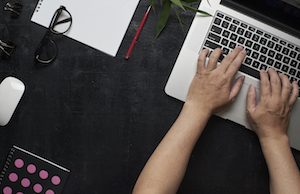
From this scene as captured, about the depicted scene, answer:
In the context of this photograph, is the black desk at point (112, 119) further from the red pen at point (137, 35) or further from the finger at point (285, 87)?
the finger at point (285, 87)

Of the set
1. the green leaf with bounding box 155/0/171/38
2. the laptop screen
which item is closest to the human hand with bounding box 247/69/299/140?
the laptop screen

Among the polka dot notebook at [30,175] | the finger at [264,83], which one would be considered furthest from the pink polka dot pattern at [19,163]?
the finger at [264,83]

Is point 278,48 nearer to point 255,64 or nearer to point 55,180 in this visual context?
point 255,64

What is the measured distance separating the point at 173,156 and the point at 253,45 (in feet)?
0.97

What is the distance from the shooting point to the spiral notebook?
1043 millimetres

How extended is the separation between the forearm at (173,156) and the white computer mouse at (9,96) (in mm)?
320

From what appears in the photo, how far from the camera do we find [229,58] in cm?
102

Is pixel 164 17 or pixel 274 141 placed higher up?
pixel 164 17

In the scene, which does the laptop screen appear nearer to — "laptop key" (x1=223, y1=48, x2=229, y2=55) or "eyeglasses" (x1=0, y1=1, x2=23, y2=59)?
"laptop key" (x1=223, y1=48, x2=229, y2=55)

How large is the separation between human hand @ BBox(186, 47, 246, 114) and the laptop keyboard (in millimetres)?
18

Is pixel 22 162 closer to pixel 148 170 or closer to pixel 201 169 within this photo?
pixel 148 170

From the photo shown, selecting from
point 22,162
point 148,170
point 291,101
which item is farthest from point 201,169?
point 22,162

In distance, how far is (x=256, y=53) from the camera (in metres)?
1.03

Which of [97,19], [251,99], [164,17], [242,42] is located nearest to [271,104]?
[251,99]
